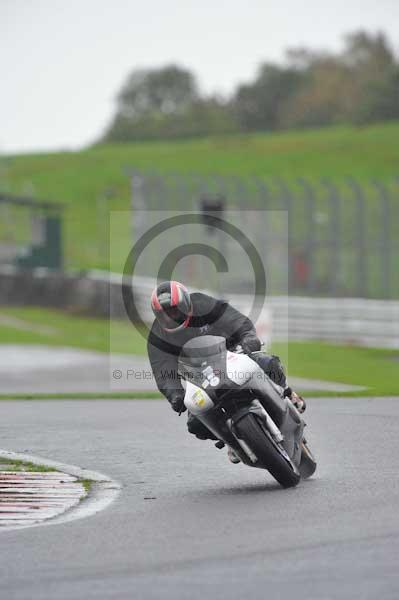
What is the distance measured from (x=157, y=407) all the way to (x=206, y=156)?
63.1 m

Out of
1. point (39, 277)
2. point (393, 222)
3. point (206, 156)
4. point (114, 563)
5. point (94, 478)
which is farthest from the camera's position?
point (206, 156)

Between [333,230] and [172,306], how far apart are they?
1869 centimetres

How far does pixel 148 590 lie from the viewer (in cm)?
601

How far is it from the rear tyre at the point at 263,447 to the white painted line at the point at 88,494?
970 millimetres

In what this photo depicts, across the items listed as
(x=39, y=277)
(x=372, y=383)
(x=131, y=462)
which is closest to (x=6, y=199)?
(x=39, y=277)

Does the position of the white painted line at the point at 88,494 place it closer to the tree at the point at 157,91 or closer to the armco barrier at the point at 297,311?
the armco barrier at the point at 297,311

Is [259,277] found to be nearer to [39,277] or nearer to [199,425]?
[39,277]

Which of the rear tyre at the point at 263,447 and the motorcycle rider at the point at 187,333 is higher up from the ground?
the motorcycle rider at the point at 187,333

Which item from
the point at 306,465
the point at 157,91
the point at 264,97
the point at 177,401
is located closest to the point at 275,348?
the point at 306,465

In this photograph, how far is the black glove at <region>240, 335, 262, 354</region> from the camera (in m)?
8.86

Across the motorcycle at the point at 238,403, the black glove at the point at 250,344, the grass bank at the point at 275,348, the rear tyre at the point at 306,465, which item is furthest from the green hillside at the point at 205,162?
the motorcycle at the point at 238,403

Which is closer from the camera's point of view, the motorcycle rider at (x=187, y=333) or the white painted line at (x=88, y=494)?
the white painted line at (x=88, y=494)

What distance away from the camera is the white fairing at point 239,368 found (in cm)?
855

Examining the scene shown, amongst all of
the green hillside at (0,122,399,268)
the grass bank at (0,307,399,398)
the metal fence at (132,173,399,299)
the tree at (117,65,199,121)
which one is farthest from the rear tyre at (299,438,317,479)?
the tree at (117,65,199,121)
